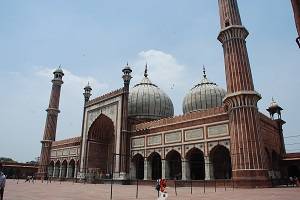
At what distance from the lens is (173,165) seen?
2755cm

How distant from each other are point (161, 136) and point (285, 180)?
37.1ft

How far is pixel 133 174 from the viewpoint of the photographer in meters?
28.5

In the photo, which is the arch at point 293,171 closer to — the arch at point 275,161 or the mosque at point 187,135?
the mosque at point 187,135

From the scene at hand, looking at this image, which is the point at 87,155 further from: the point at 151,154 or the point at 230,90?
the point at 230,90

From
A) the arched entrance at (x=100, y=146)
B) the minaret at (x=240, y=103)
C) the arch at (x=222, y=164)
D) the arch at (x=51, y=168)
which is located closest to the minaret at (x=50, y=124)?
the arch at (x=51, y=168)

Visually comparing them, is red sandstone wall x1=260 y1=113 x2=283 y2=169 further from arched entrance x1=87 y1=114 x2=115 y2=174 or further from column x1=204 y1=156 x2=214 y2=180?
arched entrance x1=87 y1=114 x2=115 y2=174

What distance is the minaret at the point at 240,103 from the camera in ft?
60.2

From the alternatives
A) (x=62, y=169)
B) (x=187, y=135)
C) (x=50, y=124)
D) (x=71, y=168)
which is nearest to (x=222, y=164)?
(x=187, y=135)

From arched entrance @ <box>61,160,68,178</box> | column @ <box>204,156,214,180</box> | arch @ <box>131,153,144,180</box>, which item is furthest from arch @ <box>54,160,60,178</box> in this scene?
column @ <box>204,156,214,180</box>

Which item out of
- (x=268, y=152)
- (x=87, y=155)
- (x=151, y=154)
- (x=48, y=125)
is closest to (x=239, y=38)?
(x=268, y=152)

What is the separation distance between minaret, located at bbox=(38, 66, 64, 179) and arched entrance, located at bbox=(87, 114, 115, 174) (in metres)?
10.6

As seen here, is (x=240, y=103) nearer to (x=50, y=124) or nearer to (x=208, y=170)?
(x=208, y=170)

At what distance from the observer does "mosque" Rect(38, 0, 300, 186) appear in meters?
19.5

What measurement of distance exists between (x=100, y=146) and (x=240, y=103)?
828 inches
